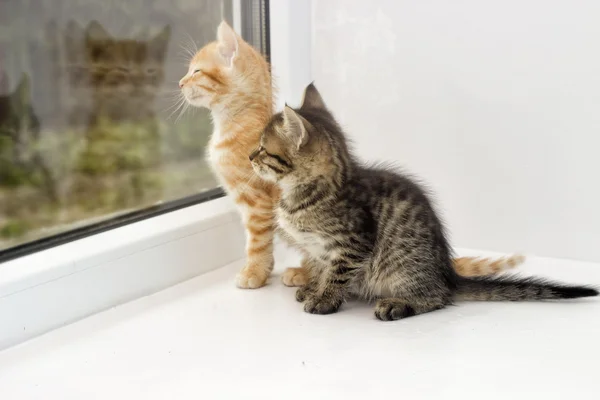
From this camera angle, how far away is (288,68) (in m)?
2.26

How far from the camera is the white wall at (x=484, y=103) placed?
6.21 ft

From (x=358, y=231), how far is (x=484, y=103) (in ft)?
2.00

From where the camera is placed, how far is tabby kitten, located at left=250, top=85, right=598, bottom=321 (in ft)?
5.42

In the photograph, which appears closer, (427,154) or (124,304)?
(124,304)

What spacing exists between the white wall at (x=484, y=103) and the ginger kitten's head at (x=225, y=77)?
1.42 feet

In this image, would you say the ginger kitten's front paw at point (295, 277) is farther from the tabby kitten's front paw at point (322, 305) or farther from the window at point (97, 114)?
the window at point (97, 114)

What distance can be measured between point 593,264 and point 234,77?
105 cm

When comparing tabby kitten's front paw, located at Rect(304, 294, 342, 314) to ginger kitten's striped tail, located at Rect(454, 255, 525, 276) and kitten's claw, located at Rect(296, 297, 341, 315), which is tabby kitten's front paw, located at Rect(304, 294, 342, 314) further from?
ginger kitten's striped tail, located at Rect(454, 255, 525, 276)

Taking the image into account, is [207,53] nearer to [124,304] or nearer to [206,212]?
[206,212]

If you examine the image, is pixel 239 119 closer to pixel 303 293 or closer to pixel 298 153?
pixel 298 153

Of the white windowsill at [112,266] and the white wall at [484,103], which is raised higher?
the white wall at [484,103]

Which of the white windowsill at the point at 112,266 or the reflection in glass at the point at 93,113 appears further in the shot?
the reflection in glass at the point at 93,113

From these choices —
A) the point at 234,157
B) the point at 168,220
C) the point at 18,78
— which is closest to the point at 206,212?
the point at 168,220

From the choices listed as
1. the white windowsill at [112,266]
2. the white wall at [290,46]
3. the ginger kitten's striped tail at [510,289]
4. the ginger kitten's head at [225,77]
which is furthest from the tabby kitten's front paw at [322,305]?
the white wall at [290,46]
